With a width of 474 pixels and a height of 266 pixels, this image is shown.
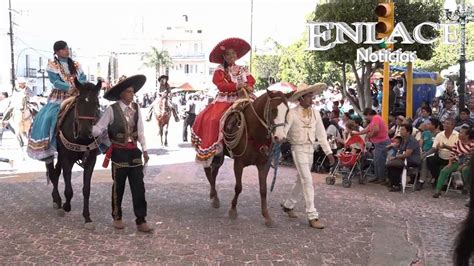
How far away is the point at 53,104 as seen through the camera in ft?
26.0

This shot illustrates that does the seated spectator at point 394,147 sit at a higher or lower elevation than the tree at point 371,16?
lower

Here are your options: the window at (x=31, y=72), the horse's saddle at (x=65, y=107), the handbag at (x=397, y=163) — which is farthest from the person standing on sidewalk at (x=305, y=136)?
the window at (x=31, y=72)

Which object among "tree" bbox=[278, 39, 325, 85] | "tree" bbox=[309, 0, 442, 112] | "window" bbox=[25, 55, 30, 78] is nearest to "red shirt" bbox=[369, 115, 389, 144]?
"tree" bbox=[309, 0, 442, 112]

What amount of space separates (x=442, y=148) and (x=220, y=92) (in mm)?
4502

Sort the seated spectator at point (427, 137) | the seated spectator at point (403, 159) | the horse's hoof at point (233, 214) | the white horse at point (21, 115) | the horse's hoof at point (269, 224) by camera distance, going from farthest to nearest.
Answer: the white horse at point (21, 115) < the seated spectator at point (427, 137) < the seated spectator at point (403, 159) < the horse's hoof at point (233, 214) < the horse's hoof at point (269, 224)

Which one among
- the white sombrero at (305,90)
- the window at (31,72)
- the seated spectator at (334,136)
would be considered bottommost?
the seated spectator at (334,136)

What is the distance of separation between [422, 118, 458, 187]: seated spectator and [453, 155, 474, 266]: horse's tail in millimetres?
6292

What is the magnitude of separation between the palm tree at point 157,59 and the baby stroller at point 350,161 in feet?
219

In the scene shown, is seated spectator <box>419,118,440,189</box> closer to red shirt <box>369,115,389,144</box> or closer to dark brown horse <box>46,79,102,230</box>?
red shirt <box>369,115,389,144</box>

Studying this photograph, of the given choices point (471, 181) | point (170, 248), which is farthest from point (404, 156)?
point (471, 181)

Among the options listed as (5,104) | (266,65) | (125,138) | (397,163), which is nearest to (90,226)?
(125,138)

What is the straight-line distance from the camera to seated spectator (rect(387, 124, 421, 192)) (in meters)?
9.75

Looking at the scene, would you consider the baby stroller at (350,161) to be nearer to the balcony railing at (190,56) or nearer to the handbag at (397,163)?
the handbag at (397,163)

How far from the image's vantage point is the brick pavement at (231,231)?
588cm
